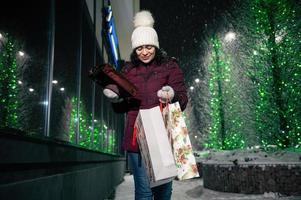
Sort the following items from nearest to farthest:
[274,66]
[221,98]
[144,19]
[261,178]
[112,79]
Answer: [112,79], [144,19], [261,178], [274,66], [221,98]

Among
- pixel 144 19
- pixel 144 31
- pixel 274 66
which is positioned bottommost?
pixel 144 31

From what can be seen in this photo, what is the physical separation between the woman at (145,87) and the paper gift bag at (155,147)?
0.18 m

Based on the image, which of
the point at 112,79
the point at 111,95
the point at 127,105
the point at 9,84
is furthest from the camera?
the point at 127,105

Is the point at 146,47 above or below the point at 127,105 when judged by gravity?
above

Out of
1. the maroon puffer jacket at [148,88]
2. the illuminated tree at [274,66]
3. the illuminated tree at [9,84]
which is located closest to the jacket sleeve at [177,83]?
the maroon puffer jacket at [148,88]

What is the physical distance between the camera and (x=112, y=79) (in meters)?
2.34

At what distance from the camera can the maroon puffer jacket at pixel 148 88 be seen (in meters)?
2.62

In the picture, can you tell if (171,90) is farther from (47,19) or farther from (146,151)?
(47,19)

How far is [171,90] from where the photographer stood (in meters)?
2.45

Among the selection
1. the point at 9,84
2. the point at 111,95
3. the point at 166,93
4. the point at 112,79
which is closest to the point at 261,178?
the point at 166,93

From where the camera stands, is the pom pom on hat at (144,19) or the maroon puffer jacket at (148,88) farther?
the pom pom on hat at (144,19)

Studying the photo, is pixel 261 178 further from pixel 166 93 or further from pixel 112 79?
pixel 112 79

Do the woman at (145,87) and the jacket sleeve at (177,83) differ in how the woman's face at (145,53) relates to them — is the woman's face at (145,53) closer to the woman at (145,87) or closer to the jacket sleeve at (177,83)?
the woman at (145,87)

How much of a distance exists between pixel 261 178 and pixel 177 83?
5.16 m
